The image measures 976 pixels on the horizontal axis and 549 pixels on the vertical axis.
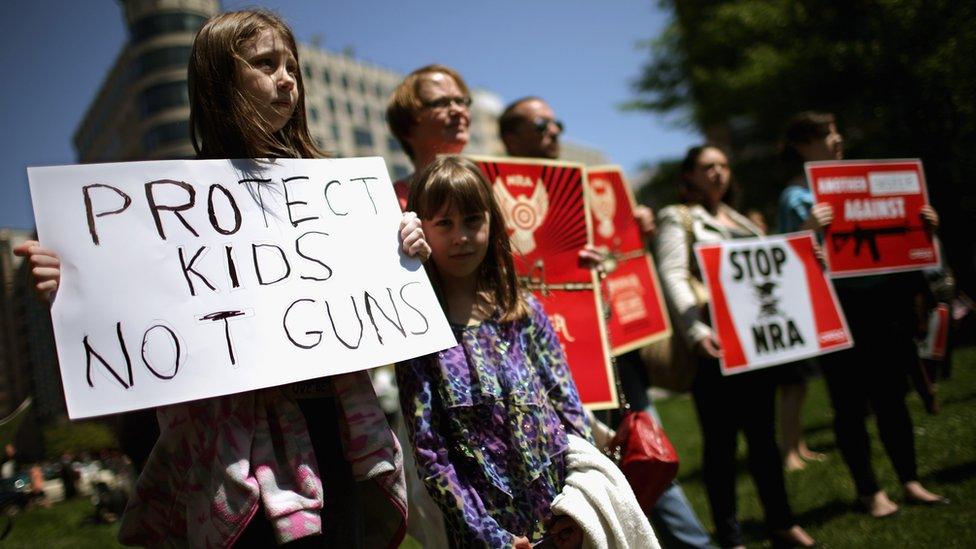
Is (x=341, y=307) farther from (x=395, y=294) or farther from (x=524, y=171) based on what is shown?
(x=524, y=171)

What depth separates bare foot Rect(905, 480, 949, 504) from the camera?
11.4 ft

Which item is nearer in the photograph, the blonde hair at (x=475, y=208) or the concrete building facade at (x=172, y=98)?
the blonde hair at (x=475, y=208)

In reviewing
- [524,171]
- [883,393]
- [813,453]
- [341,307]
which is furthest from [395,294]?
[813,453]

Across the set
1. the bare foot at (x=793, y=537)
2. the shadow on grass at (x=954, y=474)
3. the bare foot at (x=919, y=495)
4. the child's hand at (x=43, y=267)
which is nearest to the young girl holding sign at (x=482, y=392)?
the child's hand at (x=43, y=267)

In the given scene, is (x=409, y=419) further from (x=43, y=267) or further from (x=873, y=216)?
(x=873, y=216)

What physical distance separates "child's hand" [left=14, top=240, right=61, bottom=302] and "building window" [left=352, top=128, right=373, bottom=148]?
6388 cm

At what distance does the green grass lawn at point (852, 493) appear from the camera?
318 cm

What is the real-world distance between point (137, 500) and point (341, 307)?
0.65 metres

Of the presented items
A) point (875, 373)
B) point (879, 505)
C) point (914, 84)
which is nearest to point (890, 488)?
point (879, 505)

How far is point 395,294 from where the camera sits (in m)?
1.85

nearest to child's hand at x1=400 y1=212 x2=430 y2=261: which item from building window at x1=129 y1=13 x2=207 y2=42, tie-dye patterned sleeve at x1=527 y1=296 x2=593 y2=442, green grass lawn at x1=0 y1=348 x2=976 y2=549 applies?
tie-dye patterned sleeve at x1=527 y1=296 x2=593 y2=442

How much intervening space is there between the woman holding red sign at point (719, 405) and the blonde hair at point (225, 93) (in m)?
2.23

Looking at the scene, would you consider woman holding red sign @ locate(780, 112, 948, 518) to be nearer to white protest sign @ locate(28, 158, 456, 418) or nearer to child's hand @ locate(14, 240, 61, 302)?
white protest sign @ locate(28, 158, 456, 418)

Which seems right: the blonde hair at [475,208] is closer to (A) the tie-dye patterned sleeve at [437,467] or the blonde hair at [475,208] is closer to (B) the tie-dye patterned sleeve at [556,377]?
(B) the tie-dye patterned sleeve at [556,377]
